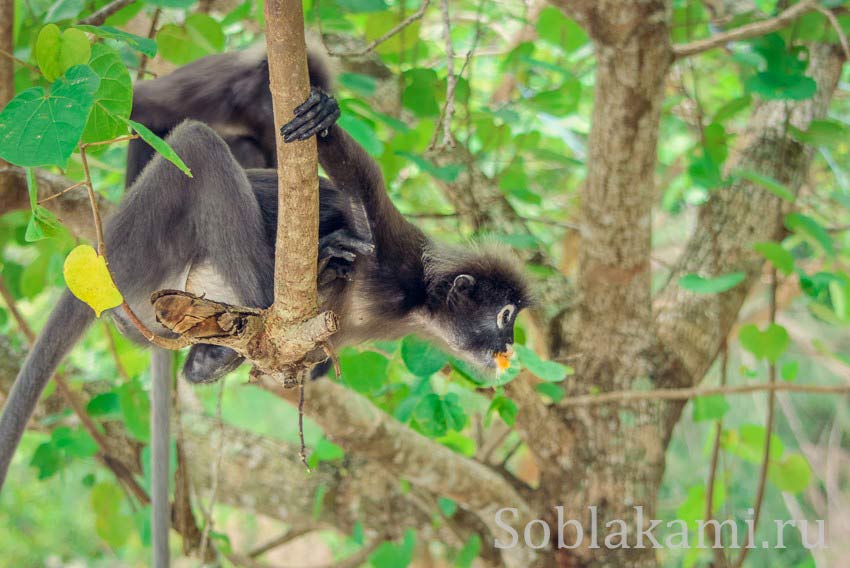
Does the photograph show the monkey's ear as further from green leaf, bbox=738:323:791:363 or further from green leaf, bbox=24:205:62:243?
green leaf, bbox=24:205:62:243

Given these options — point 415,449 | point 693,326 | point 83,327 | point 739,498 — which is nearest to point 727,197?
point 693,326

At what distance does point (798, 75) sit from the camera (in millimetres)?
3070

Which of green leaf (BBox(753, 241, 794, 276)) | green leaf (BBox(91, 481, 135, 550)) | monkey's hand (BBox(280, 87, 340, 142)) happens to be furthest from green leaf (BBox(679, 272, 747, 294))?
green leaf (BBox(91, 481, 135, 550))

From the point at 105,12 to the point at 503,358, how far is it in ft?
5.54

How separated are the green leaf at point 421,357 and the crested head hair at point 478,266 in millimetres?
192

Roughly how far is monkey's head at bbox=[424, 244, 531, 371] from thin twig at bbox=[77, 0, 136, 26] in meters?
1.28

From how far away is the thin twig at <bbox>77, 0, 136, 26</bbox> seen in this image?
256 centimetres

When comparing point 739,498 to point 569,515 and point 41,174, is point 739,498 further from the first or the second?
point 41,174

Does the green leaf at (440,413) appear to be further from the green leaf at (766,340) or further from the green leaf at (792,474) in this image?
the green leaf at (792,474)

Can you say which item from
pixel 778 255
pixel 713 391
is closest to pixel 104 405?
pixel 713 391

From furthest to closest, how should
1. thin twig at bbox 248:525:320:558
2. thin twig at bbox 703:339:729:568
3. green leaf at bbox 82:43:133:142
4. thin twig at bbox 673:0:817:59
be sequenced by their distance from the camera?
thin twig at bbox 248:525:320:558, thin twig at bbox 703:339:729:568, thin twig at bbox 673:0:817:59, green leaf at bbox 82:43:133:142

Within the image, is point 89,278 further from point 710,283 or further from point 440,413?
point 710,283

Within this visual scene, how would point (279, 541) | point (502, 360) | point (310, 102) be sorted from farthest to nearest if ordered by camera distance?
point (279, 541)
point (502, 360)
point (310, 102)

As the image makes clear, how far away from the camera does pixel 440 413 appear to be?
9.15 feet
